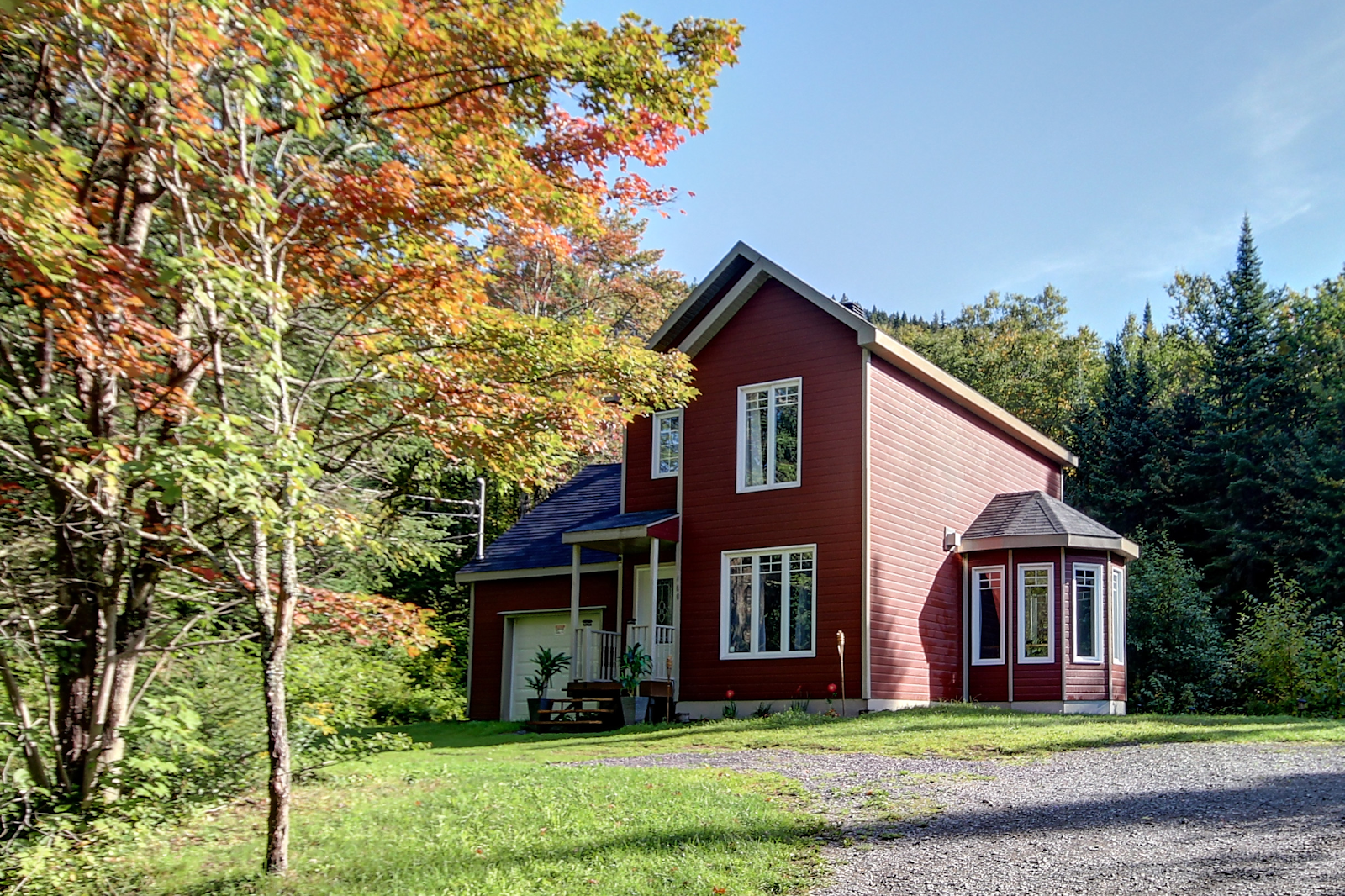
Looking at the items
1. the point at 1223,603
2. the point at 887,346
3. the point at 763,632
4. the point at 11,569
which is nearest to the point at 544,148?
the point at 11,569

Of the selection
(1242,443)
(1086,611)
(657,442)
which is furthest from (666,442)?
(1242,443)

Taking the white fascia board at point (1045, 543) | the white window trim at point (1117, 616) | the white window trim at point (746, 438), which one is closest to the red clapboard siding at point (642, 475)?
the white window trim at point (746, 438)

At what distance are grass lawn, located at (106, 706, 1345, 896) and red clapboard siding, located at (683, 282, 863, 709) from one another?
14.3 feet

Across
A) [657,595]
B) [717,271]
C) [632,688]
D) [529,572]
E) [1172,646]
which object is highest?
[717,271]

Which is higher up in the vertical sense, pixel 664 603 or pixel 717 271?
pixel 717 271

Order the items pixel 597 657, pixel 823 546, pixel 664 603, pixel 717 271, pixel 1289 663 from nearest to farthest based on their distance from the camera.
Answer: pixel 823 546 → pixel 717 271 → pixel 597 657 → pixel 664 603 → pixel 1289 663

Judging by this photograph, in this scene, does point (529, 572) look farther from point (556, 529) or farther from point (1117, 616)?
point (1117, 616)

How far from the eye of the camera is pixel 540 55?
26.9 ft

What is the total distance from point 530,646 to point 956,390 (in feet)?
30.6

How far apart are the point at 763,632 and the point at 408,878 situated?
11182 mm

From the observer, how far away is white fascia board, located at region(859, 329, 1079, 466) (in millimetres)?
17609

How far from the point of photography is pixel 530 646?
22078 mm

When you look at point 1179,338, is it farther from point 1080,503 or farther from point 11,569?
point 11,569

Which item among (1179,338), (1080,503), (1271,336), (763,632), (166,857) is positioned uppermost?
(1179,338)
